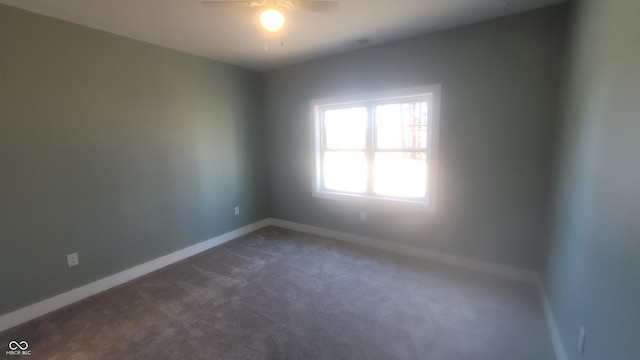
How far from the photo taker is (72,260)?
2.49 metres

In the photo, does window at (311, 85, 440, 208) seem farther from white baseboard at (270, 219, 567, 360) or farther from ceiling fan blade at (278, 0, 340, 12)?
ceiling fan blade at (278, 0, 340, 12)

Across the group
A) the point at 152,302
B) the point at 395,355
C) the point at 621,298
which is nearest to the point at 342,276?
the point at 395,355

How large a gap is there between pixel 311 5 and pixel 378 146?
206 cm

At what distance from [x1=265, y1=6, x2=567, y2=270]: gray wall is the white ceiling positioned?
0.64ft

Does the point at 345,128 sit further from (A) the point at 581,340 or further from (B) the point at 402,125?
(A) the point at 581,340

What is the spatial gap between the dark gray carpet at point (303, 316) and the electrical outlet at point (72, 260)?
14.9 inches

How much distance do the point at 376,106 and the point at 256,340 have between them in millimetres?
2876

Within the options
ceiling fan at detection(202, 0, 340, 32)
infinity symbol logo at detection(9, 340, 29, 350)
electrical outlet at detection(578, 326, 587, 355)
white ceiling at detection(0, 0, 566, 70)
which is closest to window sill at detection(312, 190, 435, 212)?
electrical outlet at detection(578, 326, 587, 355)

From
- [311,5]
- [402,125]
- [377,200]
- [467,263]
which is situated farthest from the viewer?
[377,200]

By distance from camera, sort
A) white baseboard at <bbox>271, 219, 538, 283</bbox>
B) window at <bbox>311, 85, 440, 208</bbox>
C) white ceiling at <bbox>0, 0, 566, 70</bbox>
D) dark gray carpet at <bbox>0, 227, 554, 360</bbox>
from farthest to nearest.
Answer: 1. window at <bbox>311, 85, 440, 208</bbox>
2. white baseboard at <bbox>271, 219, 538, 283</bbox>
3. white ceiling at <bbox>0, 0, 566, 70</bbox>
4. dark gray carpet at <bbox>0, 227, 554, 360</bbox>

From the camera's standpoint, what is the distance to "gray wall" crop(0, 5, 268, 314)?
2166mm

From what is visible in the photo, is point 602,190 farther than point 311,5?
No

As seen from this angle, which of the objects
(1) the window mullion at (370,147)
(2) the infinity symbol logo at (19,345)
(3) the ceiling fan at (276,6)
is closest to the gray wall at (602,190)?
(3) the ceiling fan at (276,6)

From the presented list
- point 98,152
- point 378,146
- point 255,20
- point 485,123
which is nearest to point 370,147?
point 378,146
